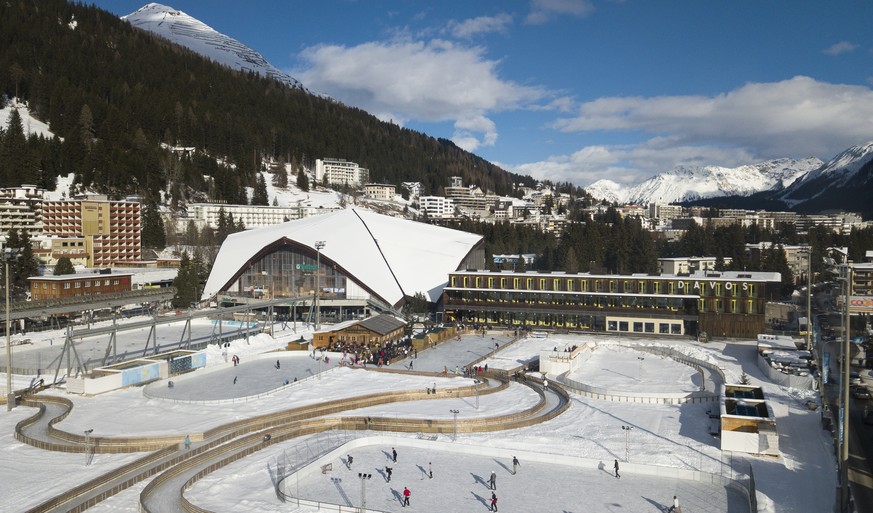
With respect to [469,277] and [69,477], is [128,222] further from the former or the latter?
[69,477]

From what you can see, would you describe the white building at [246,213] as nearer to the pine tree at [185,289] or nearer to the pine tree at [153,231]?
the pine tree at [153,231]

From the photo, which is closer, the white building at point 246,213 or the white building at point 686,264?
the white building at point 686,264

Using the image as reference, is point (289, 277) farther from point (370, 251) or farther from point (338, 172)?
point (338, 172)

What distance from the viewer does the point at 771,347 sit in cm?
Result: 3400

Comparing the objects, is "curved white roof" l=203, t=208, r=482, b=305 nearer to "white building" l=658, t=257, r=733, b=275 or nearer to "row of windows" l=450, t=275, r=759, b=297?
"row of windows" l=450, t=275, r=759, b=297

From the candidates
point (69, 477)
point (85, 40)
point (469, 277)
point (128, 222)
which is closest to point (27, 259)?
point (128, 222)

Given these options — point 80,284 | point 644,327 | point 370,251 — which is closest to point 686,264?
point 644,327

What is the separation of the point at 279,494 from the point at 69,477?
634 cm

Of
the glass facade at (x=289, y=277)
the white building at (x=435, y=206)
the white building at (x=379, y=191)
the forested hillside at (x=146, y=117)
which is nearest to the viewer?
the glass facade at (x=289, y=277)

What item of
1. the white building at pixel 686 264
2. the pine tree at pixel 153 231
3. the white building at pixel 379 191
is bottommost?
the white building at pixel 686 264

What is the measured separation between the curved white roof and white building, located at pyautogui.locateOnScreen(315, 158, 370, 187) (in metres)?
68.7

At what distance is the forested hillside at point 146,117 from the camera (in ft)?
266

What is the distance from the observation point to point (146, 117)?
10175cm

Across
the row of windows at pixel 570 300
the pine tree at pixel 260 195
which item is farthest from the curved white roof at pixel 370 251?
the pine tree at pixel 260 195
